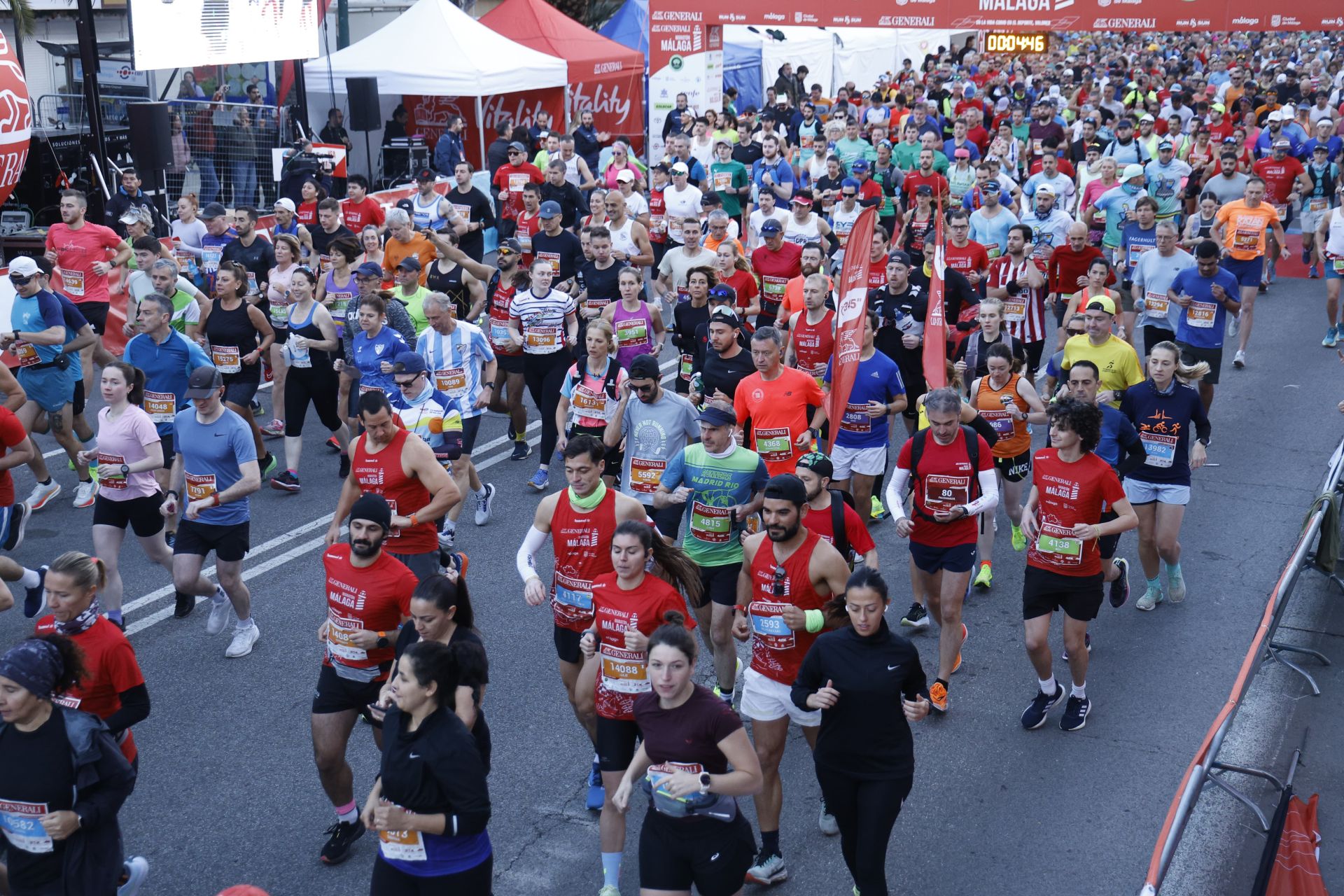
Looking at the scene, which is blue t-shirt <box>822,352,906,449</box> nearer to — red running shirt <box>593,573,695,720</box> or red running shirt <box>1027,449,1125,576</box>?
red running shirt <box>1027,449,1125,576</box>

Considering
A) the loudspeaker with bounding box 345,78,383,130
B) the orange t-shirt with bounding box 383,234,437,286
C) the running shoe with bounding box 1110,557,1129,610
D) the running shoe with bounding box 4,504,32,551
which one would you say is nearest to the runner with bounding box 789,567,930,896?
the running shoe with bounding box 1110,557,1129,610

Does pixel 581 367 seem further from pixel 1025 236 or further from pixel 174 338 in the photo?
pixel 1025 236

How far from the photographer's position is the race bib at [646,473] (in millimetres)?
7996

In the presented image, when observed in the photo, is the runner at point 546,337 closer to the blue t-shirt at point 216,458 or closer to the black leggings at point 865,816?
the blue t-shirt at point 216,458

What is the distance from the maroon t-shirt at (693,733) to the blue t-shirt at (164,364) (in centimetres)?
561

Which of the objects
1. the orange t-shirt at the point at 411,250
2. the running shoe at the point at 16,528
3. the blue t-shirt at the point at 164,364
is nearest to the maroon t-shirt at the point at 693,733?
the blue t-shirt at the point at 164,364

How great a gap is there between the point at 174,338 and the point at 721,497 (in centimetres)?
433

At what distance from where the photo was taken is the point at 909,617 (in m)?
8.35

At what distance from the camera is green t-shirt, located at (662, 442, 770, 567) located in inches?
284

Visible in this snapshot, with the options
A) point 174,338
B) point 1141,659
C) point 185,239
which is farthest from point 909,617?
point 185,239

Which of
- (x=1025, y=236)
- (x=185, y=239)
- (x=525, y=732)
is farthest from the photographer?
(x=185, y=239)

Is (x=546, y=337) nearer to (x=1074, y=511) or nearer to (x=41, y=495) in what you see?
(x=41, y=495)

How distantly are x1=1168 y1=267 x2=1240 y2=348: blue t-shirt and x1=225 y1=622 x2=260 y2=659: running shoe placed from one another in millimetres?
7696

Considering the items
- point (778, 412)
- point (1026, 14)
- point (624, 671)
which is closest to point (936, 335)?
point (778, 412)
